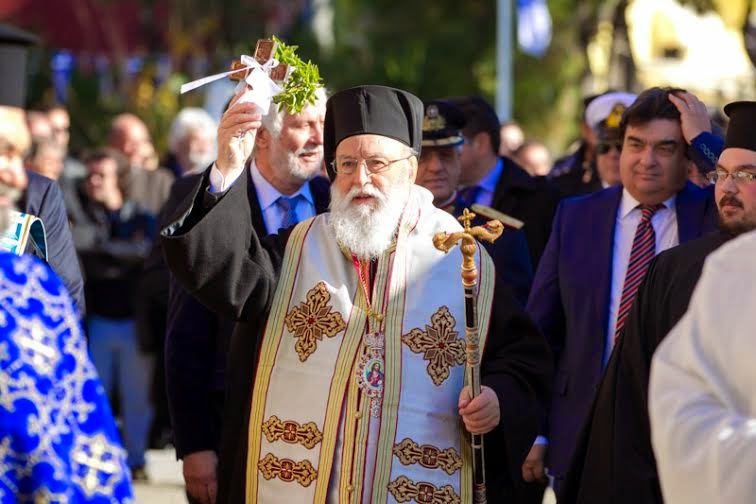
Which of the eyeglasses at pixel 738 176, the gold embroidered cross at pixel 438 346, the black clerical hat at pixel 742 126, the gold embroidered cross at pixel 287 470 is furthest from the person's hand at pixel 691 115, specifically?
the gold embroidered cross at pixel 287 470

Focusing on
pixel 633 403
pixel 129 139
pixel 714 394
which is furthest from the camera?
pixel 129 139

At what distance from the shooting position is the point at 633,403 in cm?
545

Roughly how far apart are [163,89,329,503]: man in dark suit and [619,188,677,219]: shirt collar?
1281 mm

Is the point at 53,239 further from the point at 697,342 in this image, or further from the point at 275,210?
the point at 697,342

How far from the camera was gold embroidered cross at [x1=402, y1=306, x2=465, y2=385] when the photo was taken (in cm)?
572

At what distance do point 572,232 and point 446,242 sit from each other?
5.06 ft

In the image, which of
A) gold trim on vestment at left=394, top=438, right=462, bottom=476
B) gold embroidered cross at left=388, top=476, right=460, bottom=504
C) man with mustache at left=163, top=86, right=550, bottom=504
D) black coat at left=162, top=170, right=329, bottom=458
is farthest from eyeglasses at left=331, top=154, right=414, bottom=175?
gold embroidered cross at left=388, top=476, right=460, bottom=504

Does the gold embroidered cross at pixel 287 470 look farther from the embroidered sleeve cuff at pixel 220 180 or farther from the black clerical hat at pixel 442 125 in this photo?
the black clerical hat at pixel 442 125

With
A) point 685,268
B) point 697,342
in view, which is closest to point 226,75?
point 685,268

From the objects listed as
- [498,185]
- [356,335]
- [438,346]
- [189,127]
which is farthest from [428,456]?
[189,127]

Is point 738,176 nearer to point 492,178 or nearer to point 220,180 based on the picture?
point 220,180

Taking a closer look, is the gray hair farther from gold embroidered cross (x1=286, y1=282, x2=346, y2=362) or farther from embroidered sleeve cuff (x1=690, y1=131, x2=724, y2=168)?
gold embroidered cross (x1=286, y1=282, x2=346, y2=362)

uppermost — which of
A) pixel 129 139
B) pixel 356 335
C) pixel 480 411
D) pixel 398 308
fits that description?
pixel 129 139

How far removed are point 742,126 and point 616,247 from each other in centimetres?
135
